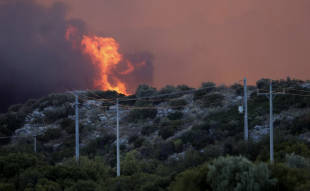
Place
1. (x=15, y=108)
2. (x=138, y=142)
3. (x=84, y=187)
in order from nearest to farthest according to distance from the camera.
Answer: (x=84, y=187) < (x=138, y=142) < (x=15, y=108)

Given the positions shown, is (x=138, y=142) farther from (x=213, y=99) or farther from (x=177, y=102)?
(x=213, y=99)

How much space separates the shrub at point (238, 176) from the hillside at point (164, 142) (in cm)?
4

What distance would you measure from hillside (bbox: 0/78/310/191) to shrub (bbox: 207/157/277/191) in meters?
0.04

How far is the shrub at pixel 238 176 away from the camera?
1052 centimetres

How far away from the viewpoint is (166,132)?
3866 cm

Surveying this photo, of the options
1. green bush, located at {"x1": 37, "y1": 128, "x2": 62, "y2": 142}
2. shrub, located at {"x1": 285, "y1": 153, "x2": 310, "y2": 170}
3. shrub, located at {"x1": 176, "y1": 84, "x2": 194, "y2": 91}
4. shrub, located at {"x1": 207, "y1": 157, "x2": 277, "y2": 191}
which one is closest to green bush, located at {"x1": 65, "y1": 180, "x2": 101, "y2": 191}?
shrub, located at {"x1": 207, "y1": 157, "x2": 277, "y2": 191}

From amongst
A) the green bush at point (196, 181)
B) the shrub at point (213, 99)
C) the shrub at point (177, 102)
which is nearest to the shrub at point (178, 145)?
the shrub at point (213, 99)

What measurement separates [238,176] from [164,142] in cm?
2472

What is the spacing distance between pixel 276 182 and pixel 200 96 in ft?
132

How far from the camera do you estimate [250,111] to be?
126 ft

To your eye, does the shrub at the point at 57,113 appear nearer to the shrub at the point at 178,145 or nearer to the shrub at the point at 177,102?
the shrub at the point at 177,102

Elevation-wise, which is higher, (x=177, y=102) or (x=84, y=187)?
(x=177, y=102)

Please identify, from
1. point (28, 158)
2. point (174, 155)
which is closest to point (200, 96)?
point (174, 155)

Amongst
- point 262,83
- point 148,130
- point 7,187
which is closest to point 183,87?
point 262,83
